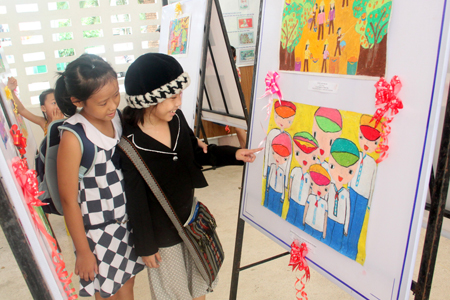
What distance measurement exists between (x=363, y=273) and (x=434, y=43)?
559 mm

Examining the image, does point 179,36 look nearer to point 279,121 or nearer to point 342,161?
point 279,121

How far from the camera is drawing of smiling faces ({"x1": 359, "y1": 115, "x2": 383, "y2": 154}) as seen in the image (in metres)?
0.79

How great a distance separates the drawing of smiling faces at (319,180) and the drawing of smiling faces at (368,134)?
0.49 ft

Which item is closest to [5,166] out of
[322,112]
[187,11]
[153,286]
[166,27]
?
[322,112]

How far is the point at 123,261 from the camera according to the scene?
3.96 ft

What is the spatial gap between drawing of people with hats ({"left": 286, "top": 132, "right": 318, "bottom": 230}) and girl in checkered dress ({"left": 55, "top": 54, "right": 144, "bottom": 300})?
0.58 meters

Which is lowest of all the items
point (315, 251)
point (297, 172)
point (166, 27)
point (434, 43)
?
point (315, 251)

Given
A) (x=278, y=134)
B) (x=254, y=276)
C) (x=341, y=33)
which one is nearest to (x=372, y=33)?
(x=341, y=33)

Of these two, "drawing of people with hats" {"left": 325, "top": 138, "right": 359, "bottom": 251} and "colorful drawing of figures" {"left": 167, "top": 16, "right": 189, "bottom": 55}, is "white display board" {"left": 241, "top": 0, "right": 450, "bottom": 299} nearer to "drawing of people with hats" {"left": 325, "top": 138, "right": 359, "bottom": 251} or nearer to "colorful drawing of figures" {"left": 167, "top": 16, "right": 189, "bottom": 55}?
"drawing of people with hats" {"left": 325, "top": 138, "right": 359, "bottom": 251}

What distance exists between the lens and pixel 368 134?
2.67ft

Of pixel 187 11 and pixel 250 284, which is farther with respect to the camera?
pixel 187 11

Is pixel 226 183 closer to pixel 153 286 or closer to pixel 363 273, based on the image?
pixel 153 286

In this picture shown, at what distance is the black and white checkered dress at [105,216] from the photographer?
1.11m

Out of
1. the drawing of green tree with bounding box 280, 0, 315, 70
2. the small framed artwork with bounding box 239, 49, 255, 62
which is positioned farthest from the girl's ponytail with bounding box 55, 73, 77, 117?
the small framed artwork with bounding box 239, 49, 255, 62
